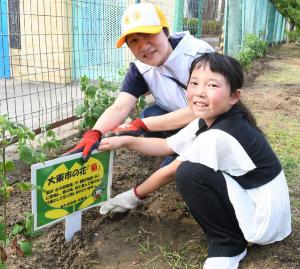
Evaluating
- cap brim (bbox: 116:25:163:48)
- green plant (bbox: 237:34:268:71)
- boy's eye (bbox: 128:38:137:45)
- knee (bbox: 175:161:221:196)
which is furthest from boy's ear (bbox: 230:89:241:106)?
green plant (bbox: 237:34:268:71)

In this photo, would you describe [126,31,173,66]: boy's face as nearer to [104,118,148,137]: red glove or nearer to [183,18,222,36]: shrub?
[104,118,148,137]: red glove

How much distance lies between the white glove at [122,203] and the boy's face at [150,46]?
2.24 ft

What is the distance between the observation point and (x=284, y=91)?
5.86 meters

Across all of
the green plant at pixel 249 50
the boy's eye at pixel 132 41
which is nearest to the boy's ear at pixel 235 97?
the boy's eye at pixel 132 41

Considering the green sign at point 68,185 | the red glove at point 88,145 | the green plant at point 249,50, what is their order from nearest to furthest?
the green sign at point 68,185, the red glove at point 88,145, the green plant at point 249,50

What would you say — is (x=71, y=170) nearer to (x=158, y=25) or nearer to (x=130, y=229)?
(x=130, y=229)

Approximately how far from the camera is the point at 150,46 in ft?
6.79

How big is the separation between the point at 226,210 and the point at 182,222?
18.5 inches

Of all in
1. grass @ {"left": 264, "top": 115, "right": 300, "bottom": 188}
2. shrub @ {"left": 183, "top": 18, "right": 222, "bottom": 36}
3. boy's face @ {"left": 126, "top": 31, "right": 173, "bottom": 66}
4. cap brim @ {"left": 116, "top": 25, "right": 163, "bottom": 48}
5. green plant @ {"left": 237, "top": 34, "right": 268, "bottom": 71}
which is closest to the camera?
Result: cap brim @ {"left": 116, "top": 25, "right": 163, "bottom": 48}

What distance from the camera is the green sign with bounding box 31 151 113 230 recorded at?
161 cm

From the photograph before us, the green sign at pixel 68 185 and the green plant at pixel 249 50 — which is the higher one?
the green plant at pixel 249 50

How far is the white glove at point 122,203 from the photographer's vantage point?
6.71 ft

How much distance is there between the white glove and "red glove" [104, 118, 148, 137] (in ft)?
0.96

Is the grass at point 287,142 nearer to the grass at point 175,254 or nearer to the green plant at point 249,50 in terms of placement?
the grass at point 175,254
